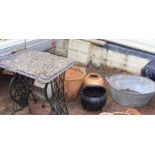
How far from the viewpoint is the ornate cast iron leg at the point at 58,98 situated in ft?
14.4

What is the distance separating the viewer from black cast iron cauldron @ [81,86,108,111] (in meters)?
4.74

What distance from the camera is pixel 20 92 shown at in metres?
4.59

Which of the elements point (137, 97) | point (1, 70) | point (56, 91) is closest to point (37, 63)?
point (56, 91)

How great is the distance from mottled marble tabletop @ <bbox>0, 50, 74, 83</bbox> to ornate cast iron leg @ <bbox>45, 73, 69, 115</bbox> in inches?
13.4

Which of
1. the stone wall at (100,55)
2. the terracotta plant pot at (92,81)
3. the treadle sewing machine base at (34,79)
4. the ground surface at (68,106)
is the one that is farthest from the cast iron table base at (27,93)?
the stone wall at (100,55)

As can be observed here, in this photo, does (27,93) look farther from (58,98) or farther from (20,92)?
(58,98)

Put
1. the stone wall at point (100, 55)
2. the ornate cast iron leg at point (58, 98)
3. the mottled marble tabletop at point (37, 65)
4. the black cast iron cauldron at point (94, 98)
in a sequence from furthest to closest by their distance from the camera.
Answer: the stone wall at point (100, 55), the black cast iron cauldron at point (94, 98), the ornate cast iron leg at point (58, 98), the mottled marble tabletop at point (37, 65)

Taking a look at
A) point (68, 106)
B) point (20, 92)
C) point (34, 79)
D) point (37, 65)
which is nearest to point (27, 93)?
point (20, 92)

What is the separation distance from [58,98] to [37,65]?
2.89 ft

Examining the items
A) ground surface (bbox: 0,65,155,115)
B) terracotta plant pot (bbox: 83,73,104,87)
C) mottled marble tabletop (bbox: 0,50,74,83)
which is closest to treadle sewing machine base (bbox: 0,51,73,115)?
mottled marble tabletop (bbox: 0,50,74,83)

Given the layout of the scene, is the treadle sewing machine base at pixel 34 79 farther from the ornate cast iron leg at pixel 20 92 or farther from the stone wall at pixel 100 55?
the stone wall at pixel 100 55

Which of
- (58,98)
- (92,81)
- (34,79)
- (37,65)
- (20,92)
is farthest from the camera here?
(92,81)

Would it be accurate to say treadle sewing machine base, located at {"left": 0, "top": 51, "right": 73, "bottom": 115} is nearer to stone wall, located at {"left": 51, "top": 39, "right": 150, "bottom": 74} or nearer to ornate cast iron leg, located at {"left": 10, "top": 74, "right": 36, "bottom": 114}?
ornate cast iron leg, located at {"left": 10, "top": 74, "right": 36, "bottom": 114}

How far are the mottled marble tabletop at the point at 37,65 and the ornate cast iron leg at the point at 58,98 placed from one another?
340mm
